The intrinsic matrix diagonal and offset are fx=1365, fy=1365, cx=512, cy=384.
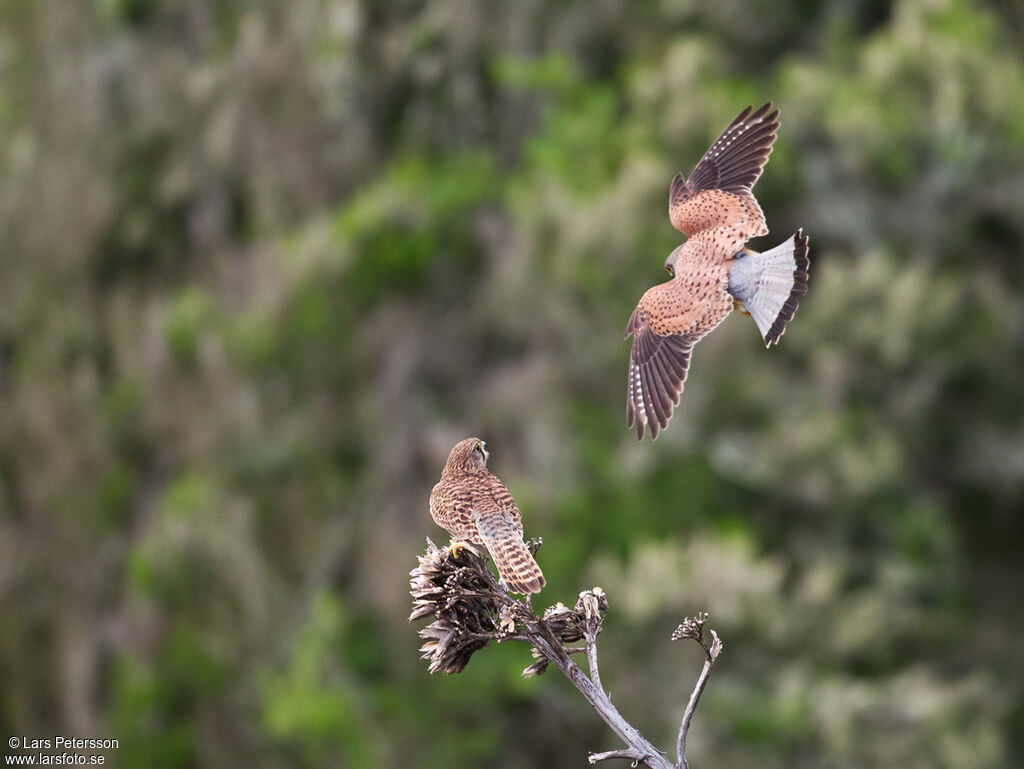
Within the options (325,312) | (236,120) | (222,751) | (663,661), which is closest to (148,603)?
(222,751)

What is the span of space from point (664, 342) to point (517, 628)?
48 cm

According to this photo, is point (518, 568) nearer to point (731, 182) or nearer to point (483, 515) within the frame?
point (483, 515)

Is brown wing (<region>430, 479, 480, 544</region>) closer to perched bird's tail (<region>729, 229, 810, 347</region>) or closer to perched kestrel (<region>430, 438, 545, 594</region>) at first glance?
perched kestrel (<region>430, 438, 545, 594</region>)

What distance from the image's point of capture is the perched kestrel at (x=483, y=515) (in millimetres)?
1509

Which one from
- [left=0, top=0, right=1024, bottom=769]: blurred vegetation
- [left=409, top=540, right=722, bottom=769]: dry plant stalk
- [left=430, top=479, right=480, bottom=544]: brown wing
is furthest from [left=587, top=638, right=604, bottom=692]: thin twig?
[left=0, top=0, right=1024, bottom=769]: blurred vegetation

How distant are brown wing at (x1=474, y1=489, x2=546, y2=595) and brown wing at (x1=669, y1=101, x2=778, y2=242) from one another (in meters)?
0.45

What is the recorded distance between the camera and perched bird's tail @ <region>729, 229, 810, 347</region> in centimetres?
143

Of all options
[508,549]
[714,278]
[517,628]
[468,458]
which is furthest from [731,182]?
[517,628]

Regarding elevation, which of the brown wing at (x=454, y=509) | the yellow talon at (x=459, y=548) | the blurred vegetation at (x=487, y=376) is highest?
the blurred vegetation at (x=487, y=376)

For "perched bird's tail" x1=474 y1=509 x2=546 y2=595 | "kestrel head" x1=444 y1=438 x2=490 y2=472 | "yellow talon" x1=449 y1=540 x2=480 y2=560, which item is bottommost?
"yellow talon" x1=449 y1=540 x2=480 y2=560

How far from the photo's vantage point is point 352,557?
11.1 m

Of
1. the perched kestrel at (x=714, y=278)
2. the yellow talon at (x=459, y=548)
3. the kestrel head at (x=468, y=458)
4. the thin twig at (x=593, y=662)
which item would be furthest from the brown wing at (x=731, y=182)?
the thin twig at (x=593, y=662)

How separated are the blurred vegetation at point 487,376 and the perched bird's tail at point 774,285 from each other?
6.59 metres

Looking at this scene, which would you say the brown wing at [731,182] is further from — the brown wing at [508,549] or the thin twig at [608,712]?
the thin twig at [608,712]
